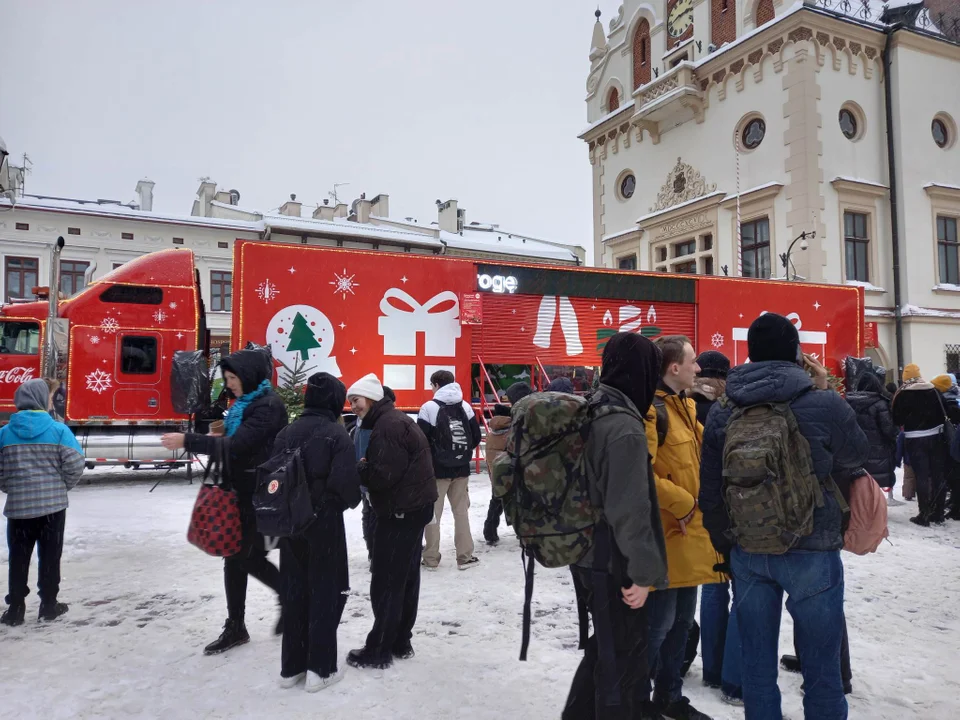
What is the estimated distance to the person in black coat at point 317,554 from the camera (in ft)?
12.6

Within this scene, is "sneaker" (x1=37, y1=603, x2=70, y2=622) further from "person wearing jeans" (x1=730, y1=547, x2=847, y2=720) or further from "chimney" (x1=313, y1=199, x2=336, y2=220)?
"chimney" (x1=313, y1=199, x2=336, y2=220)

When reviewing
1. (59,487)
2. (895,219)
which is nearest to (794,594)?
(59,487)

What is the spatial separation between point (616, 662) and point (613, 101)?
25876mm

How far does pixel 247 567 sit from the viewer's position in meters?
4.42

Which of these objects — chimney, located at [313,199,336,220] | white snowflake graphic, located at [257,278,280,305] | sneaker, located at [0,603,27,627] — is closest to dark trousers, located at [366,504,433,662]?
sneaker, located at [0,603,27,627]

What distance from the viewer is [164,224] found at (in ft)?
102

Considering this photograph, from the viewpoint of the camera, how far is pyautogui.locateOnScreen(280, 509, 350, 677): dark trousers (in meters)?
3.84

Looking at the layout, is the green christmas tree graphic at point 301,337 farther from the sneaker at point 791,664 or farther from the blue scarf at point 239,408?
the sneaker at point 791,664

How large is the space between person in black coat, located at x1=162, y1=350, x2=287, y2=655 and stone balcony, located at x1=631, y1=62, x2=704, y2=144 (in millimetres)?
19969

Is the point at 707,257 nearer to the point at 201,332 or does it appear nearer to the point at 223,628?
the point at 201,332

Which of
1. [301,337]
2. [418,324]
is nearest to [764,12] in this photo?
[418,324]

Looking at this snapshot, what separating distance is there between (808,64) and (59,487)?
19990 mm

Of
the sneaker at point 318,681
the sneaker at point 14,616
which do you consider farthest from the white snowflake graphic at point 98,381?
the sneaker at point 318,681

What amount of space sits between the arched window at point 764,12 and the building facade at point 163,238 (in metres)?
17.6
